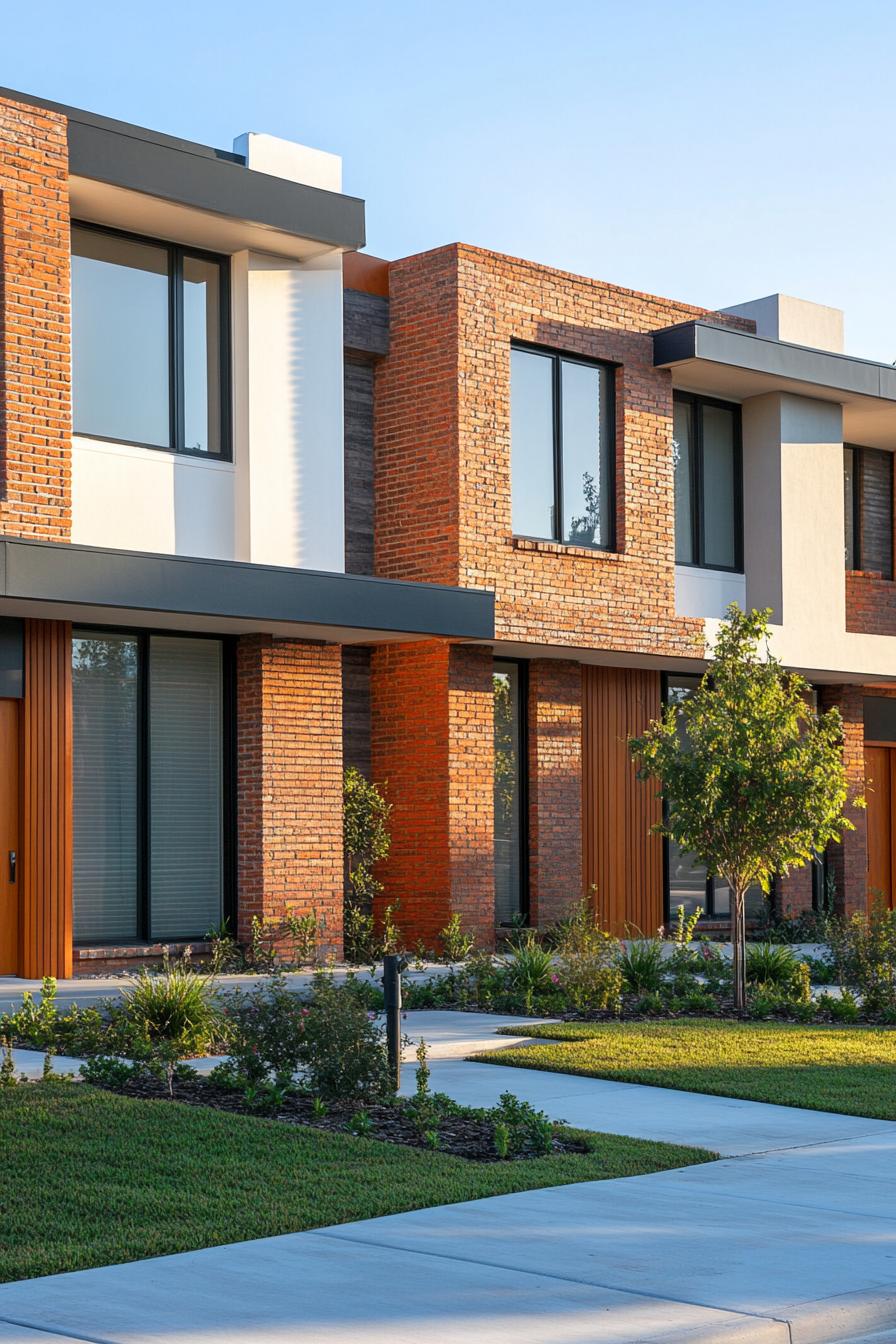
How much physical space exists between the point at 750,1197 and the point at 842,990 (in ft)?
26.5

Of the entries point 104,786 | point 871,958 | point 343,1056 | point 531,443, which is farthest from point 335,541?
point 343,1056

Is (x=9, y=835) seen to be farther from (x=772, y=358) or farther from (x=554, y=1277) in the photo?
(x=772, y=358)

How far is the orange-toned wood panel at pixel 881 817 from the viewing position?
27453 mm

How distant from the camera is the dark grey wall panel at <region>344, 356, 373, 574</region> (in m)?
21.3

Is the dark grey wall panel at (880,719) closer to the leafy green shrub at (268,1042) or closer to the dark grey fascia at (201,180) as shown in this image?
the dark grey fascia at (201,180)

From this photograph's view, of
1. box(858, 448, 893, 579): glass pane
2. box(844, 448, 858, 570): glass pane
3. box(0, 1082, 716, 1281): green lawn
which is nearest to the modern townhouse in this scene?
box(844, 448, 858, 570): glass pane

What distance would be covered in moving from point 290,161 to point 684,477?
290 inches

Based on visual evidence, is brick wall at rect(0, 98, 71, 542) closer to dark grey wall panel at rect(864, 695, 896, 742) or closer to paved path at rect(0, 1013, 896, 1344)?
paved path at rect(0, 1013, 896, 1344)

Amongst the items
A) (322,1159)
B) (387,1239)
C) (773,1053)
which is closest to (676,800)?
(773,1053)

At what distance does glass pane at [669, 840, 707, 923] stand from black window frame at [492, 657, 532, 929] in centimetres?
268

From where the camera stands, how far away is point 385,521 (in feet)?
69.8

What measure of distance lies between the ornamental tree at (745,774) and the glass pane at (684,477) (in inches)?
297

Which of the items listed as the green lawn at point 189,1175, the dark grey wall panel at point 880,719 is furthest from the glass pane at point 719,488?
the green lawn at point 189,1175

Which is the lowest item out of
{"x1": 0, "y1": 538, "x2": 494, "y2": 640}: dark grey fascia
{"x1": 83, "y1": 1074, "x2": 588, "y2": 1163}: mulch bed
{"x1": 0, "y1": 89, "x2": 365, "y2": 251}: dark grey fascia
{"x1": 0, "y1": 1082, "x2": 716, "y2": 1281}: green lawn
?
{"x1": 83, "y1": 1074, "x2": 588, "y2": 1163}: mulch bed
